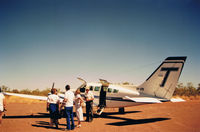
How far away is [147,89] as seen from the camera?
11.8 metres

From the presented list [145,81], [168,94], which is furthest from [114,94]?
[168,94]

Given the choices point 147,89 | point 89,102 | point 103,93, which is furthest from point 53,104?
point 147,89

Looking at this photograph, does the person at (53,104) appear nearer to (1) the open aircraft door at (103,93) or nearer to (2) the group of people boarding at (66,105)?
(2) the group of people boarding at (66,105)

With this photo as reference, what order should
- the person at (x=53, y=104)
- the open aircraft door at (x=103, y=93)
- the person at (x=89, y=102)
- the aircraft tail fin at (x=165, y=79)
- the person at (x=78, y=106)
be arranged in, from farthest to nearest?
the open aircraft door at (x=103, y=93) → the aircraft tail fin at (x=165, y=79) → the person at (x=89, y=102) → the person at (x=78, y=106) → the person at (x=53, y=104)

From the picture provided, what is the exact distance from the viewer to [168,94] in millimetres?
10883

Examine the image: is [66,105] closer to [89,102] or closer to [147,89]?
[89,102]

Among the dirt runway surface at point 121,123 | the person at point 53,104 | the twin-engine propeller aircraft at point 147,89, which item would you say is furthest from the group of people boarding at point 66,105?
the twin-engine propeller aircraft at point 147,89

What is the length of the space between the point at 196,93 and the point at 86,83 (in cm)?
3614

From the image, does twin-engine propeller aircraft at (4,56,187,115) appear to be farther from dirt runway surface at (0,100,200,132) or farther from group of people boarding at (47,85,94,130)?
group of people boarding at (47,85,94,130)

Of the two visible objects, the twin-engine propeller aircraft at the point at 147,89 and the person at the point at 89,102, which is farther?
the twin-engine propeller aircraft at the point at 147,89

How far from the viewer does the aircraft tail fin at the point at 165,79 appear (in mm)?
10844

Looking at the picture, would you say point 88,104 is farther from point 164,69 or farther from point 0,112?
point 164,69

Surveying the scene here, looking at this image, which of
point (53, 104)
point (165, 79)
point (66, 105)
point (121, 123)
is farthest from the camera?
point (165, 79)

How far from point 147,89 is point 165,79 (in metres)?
1.49
